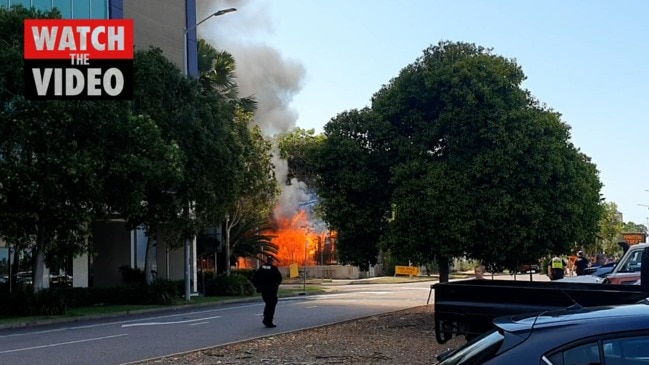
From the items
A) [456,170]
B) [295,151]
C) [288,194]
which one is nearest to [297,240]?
[288,194]

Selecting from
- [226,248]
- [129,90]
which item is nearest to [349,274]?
[226,248]

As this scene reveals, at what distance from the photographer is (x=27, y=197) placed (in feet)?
68.6

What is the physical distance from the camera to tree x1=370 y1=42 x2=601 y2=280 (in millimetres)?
15750

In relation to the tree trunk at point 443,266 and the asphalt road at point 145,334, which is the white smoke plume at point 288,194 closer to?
the asphalt road at point 145,334

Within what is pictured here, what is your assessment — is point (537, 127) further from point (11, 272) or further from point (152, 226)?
point (11, 272)

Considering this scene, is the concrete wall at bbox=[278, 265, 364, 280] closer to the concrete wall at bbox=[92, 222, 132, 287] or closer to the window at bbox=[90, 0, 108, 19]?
the concrete wall at bbox=[92, 222, 132, 287]

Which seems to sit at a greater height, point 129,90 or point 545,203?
point 129,90

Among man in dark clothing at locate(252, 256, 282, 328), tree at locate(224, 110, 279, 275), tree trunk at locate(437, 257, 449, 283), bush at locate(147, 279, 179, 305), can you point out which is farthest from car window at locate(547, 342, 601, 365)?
tree at locate(224, 110, 279, 275)

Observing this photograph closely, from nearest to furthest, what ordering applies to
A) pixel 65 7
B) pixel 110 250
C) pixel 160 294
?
pixel 160 294 → pixel 65 7 → pixel 110 250

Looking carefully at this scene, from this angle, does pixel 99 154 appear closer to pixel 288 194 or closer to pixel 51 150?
pixel 51 150

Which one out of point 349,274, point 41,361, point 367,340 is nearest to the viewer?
point 41,361

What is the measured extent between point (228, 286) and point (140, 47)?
1107 cm

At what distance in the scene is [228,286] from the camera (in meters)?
34.1

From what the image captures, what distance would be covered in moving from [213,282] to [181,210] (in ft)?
23.6
